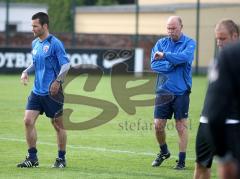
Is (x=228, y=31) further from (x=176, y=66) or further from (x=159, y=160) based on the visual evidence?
(x=159, y=160)

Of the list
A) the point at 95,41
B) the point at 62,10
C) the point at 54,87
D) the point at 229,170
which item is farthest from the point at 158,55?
the point at 62,10

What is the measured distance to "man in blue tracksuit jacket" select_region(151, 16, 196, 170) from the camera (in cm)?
1097

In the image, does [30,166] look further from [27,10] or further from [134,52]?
[27,10]

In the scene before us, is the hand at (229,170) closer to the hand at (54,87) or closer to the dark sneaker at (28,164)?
the hand at (54,87)

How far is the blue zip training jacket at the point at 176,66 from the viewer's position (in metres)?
11.0

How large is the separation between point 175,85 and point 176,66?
0.91ft

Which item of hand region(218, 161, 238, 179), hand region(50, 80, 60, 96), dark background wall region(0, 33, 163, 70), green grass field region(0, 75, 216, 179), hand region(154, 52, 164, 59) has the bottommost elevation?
green grass field region(0, 75, 216, 179)

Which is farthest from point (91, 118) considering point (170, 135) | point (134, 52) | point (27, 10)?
point (27, 10)

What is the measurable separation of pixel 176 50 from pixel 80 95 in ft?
39.9

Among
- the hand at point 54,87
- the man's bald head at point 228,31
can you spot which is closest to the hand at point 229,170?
the man's bald head at point 228,31

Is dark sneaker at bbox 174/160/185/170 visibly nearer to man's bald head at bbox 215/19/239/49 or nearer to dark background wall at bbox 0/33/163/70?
man's bald head at bbox 215/19/239/49

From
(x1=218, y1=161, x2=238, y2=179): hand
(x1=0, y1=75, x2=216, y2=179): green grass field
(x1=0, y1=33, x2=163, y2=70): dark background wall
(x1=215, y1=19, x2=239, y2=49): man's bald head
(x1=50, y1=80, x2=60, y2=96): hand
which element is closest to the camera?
(x1=218, y1=161, x2=238, y2=179): hand

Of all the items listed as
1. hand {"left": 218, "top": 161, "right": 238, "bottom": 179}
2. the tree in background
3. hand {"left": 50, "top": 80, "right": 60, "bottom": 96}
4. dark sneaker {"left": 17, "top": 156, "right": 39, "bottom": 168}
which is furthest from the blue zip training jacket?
the tree in background

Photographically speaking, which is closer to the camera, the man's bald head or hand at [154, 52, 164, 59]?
the man's bald head
